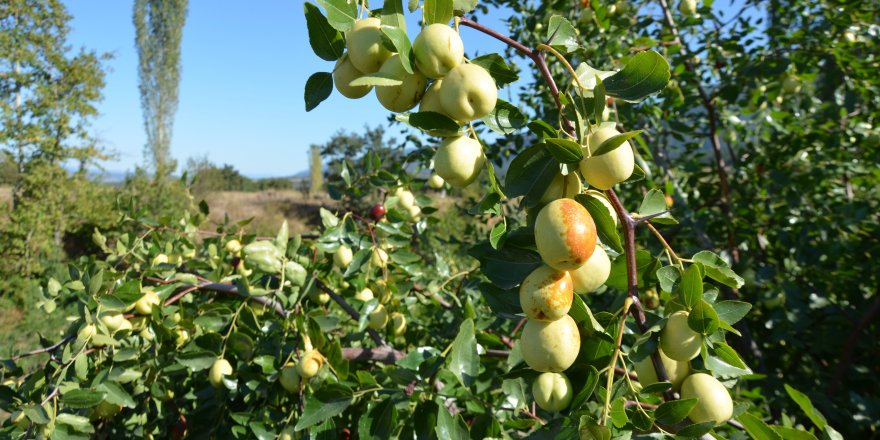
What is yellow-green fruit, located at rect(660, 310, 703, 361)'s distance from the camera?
26.6 inches

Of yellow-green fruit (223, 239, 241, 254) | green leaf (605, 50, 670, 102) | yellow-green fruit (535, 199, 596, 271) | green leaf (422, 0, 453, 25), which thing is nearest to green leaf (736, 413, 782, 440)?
yellow-green fruit (535, 199, 596, 271)

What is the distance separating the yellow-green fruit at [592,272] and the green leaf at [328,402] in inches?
23.9

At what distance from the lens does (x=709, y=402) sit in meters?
0.69

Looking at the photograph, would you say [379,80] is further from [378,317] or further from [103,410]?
[103,410]

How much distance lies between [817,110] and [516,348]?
8.07 ft

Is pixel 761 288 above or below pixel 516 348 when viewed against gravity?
below

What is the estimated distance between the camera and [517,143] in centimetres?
259

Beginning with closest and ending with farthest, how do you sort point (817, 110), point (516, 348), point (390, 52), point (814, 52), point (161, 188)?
point (390, 52) < point (516, 348) < point (814, 52) < point (817, 110) < point (161, 188)

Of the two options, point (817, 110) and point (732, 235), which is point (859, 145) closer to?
point (817, 110)

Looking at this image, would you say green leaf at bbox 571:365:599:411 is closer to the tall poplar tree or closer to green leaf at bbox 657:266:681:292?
green leaf at bbox 657:266:681:292

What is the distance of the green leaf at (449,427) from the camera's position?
2.77 ft

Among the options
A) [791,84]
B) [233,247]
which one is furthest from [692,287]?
[791,84]

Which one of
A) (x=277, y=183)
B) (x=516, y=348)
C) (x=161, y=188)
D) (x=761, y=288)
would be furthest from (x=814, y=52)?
(x=277, y=183)

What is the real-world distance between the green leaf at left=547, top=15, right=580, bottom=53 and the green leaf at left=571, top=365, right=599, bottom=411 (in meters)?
0.47
